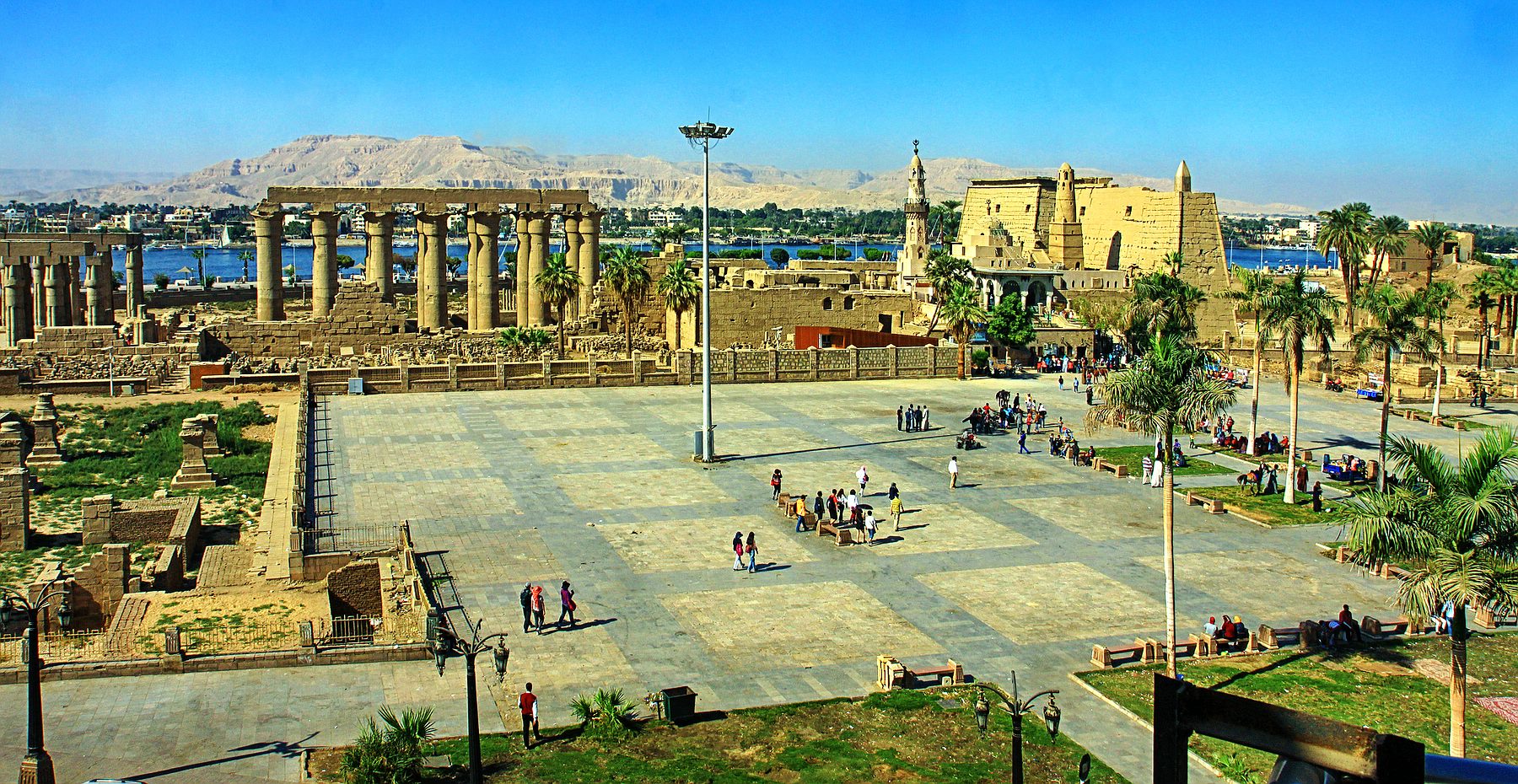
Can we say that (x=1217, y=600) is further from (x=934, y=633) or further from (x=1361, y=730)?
(x=1361, y=730)

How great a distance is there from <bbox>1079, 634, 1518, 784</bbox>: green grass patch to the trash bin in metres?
6.35

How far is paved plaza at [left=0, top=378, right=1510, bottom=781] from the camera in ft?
62.7

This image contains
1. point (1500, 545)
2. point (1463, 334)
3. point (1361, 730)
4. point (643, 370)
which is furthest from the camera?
point (1463, 334)

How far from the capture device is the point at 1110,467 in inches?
1473

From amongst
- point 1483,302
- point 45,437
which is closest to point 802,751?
point 45,437

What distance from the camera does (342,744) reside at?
17781mm

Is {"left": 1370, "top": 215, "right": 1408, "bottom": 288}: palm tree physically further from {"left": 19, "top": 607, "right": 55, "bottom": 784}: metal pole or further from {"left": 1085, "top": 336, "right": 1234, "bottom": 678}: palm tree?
{"left": 19, "top": 607, "right": 55, "bottom": 784}: metal pole

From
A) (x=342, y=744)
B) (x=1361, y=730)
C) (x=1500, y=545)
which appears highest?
(x=1361, y=730)

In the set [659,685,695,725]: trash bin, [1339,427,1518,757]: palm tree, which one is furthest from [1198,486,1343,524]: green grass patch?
[659,685,695,725]: trash bin

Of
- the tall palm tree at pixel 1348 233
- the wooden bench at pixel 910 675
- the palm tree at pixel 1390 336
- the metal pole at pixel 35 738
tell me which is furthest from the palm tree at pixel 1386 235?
the metal pole at pixel 35 738

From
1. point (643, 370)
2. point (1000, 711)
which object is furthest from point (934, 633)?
point (643, 370)

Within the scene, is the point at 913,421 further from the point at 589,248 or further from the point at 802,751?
the point at 589,248

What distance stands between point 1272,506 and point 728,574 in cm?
1491

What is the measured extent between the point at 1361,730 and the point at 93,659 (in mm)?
19766
